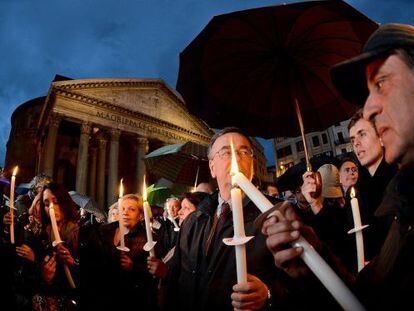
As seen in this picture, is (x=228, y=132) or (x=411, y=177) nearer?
(x=411, y=177)

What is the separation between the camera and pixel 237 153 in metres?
2.67

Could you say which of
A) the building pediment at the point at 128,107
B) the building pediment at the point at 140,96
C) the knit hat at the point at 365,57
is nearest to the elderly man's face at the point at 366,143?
the knit hat at the point at 365,57

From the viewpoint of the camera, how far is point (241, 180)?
821mm

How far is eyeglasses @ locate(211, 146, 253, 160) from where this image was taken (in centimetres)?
268

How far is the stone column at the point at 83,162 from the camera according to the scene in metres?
26.0

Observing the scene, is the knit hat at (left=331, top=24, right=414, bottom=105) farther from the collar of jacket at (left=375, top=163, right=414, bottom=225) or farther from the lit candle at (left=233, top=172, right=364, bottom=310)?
the lit candle at (left=233, top=172, right=364, bottom=310)

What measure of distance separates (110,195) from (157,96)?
1471 centimetres

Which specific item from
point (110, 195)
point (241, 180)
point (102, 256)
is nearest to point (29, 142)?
point (110, 195)

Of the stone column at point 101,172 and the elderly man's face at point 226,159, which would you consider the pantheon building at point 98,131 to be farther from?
the elderly man's face at point 226,159

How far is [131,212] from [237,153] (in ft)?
9.47

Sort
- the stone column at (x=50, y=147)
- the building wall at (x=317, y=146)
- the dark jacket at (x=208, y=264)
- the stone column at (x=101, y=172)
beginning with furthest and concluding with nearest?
the building wall at (x=317, y=146), the stone column at (x=101, y=172), the stone column at (x=50, y=147), the dark jacket at (x=208, y=264)

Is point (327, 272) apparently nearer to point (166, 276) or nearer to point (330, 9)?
point (166, 276)

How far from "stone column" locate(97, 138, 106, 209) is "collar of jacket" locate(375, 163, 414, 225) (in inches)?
1169

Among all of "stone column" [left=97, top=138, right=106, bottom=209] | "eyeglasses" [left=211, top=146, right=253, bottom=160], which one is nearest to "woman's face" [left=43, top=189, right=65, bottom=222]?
"eyeglasses" [left=211, top=146, right=253, bottom=160]
